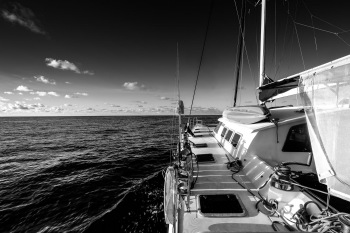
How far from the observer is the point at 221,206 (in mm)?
4008

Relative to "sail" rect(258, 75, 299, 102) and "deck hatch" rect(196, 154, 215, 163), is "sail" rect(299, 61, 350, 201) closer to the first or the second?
"sail" rect(258, 75, 299, 102)

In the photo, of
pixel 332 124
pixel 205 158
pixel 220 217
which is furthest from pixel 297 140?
pixel 220 217

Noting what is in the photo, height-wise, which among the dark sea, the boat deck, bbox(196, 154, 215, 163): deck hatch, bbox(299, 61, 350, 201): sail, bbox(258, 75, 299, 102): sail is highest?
bbox(258, 75, 299, 102): sail

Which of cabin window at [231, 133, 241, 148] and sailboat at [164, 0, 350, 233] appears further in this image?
cabin window at [231, 133, 241, 148]

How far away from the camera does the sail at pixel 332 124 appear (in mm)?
2553

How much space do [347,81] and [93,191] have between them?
39.6 feet

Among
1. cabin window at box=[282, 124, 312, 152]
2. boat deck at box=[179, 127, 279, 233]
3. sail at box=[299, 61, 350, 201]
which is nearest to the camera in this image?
sail at box=[299, 61, 350, 201]

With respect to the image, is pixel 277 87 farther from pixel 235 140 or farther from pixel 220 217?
pixel 220 217

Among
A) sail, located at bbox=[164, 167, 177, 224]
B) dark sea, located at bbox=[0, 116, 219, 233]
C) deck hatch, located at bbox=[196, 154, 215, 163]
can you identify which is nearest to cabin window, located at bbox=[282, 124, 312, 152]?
deck hatch, located at bbox=[196, 154, 215, 163]

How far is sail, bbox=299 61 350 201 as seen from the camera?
8.38 feet

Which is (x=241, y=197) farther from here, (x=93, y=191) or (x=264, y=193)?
(x=93, y=191)

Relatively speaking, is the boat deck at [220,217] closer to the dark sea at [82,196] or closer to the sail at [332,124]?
the sail at [332,124]

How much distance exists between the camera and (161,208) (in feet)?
25.8

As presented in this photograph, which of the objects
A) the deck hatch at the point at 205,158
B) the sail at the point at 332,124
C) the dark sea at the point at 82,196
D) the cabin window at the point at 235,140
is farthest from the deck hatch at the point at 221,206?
the cabin window at the point at 235,140
